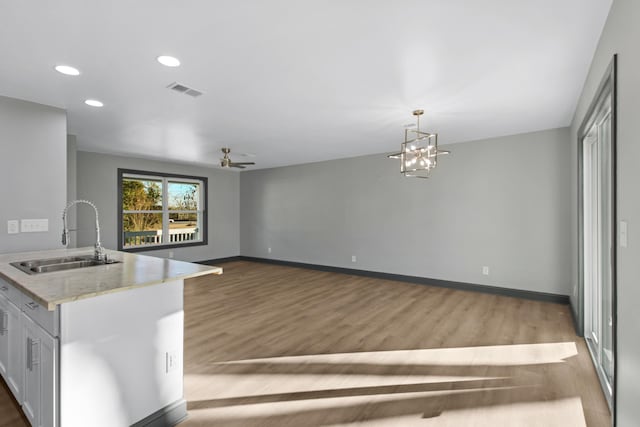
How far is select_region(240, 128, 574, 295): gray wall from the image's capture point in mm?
4426

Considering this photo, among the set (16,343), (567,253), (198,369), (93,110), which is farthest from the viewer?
(567,253)

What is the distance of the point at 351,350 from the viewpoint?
2951mm

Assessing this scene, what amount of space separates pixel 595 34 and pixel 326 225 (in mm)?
5309

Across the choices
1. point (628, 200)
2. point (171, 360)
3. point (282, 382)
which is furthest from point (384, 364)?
point (628, 200)

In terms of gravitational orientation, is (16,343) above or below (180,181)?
below

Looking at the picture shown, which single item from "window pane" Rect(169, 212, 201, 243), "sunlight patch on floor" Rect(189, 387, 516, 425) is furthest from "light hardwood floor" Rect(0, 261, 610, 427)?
"window pane" Rect(169, 212, 201, 243)

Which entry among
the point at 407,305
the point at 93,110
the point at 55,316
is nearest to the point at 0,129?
the point at 93,110

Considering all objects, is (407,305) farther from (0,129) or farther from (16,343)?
(0,129)

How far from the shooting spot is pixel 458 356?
2.84 m

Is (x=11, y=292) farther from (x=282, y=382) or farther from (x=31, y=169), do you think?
(x=282, y=382)

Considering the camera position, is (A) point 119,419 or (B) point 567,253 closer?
(A) point 119,419

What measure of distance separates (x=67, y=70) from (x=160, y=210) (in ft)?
16.0

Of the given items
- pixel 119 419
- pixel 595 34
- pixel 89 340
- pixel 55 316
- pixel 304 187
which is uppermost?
pixel 595 34

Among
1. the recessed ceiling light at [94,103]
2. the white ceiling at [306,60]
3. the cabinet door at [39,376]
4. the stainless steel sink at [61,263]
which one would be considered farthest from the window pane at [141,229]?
the cabinet door at [39,376]
